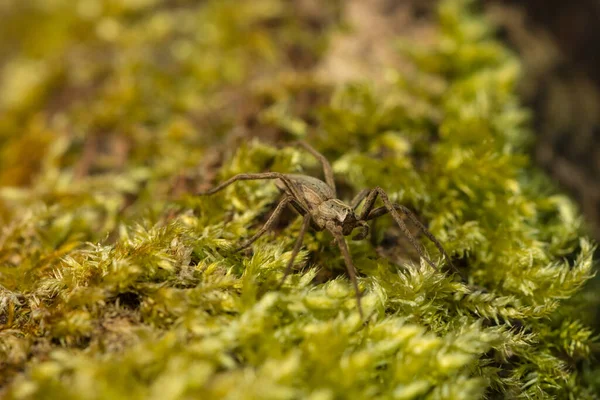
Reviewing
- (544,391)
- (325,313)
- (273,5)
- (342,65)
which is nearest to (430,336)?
(325,313)

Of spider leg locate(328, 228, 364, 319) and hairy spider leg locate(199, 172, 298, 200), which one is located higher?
hairy spider leg locate(199, 172, 298, 200)

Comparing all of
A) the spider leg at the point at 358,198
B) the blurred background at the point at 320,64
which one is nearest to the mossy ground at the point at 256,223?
the blurred background at the point at 320,64

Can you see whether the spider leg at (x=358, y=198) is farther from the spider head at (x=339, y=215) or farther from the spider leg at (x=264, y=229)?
the spider leg at (x=264, y=229)

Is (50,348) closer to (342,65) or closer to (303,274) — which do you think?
(303,274)

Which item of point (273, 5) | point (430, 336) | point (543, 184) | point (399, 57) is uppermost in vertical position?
point (273, 5)

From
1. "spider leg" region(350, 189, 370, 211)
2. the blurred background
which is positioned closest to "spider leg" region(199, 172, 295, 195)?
"spider leg" region(350, 189, 370, 211)

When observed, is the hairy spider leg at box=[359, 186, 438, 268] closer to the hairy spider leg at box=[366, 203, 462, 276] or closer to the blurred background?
the hairy spider leg at box=[366, 203, 462, 276]

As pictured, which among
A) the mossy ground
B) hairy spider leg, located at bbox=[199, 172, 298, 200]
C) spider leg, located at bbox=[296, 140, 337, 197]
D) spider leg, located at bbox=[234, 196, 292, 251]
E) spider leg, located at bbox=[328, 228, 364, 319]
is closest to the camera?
the mossy ground
